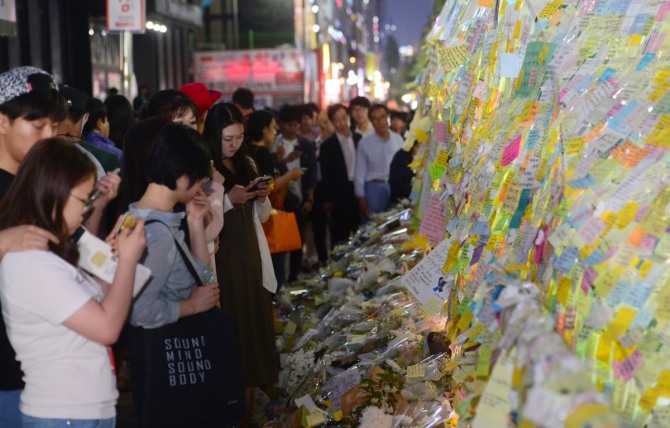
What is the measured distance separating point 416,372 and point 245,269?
4.39 feet

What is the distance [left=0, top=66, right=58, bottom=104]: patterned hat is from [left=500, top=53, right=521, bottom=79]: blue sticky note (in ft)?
6.66

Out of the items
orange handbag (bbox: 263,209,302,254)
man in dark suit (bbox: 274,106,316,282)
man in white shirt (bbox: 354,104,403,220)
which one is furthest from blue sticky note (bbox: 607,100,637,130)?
man in white shirt (bbox: 354,104,403,220)

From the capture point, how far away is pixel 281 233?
654 centimetres

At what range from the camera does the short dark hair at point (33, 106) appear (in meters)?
3.63

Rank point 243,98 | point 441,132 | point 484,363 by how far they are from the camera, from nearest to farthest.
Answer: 1. point 484,363
2. point 441,132
3. point 243,98

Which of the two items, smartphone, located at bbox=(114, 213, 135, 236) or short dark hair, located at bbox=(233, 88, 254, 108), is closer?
smartphone, located at bbox=(114, 213, 135, 236)

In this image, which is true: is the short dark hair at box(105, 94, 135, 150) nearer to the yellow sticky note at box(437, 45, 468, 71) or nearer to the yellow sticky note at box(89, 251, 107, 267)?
the yellow sticky note at box(437, 45, 468, 71)

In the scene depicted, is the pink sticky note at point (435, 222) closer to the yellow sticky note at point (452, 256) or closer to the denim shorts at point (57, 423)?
the yellow sticky note at point (452, 256)

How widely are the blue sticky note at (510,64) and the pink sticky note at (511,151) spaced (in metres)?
0.39

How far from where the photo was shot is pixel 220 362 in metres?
3.91

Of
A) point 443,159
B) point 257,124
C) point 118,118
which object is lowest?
point 443,159

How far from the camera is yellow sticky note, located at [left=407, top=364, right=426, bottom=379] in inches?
187

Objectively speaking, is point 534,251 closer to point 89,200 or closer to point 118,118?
point 89,200

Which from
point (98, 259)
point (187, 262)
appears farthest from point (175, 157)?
point (98, 259)
